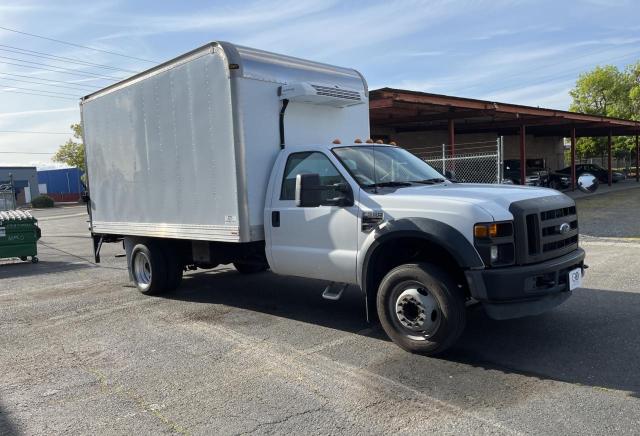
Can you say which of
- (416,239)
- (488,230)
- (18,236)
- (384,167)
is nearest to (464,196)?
(488,230)

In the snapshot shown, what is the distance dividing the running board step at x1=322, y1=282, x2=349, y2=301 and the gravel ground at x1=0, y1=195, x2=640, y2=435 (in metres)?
0.40

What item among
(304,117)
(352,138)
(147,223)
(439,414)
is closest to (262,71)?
(304,117)

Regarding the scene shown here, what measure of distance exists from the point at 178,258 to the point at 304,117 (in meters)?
3.02

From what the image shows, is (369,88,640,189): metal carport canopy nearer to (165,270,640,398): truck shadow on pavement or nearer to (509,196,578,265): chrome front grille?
(165,270,640,398): truck shadow on pavement

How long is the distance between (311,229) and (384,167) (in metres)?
1.04

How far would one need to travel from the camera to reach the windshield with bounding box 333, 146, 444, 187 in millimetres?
5551

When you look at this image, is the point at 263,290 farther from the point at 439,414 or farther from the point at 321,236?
the point at 439,414

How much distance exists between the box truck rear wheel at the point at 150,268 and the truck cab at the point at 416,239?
2466mm

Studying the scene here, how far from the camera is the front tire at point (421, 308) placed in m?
4.59

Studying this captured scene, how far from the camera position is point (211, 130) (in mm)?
6297

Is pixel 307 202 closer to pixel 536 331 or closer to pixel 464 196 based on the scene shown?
pixel 464 196

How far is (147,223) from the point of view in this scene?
770 centimetres

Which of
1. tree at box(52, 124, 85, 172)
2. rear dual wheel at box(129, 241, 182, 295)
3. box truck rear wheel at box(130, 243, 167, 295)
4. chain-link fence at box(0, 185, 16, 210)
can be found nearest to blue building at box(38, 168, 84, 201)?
tree at box(52, 124, 85, 172)

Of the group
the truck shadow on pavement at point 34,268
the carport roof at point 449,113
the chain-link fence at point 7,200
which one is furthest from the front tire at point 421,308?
the chain-link fence at point 7,200
